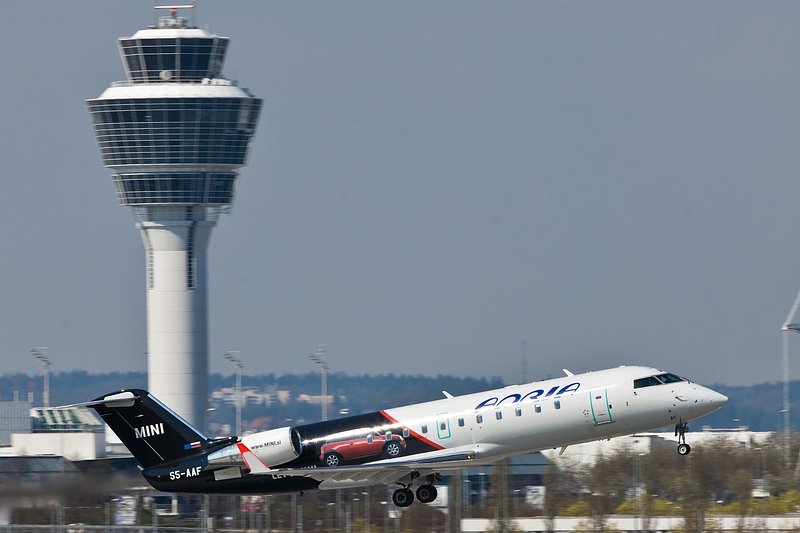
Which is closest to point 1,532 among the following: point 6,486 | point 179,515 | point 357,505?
point 6,486

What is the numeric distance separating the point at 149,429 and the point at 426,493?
8202 mm

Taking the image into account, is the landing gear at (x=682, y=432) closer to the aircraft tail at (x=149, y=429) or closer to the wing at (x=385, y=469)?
the wing at (x=385, y=469)

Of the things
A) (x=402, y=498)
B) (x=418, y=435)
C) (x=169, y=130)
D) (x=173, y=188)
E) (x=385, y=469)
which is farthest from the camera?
(x=169, y=130)

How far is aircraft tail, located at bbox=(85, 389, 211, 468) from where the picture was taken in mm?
44594

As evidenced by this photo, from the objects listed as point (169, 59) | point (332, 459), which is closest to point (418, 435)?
point (332, 459)

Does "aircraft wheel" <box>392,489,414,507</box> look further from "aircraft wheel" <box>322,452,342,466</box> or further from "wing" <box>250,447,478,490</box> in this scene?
"aircraft wheel" <box>322,452,342,466</box>

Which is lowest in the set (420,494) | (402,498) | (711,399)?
(402,498)

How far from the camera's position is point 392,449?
138ft

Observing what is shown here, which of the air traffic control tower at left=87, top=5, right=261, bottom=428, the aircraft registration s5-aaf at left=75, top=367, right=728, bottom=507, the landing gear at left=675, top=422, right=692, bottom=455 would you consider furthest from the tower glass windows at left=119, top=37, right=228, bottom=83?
the landing gear at left=675, top=422, right=692, bottom=455

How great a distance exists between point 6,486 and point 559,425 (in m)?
22.8

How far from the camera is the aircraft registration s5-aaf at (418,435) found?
134 feet

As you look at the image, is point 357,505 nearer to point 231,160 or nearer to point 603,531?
point 603,531

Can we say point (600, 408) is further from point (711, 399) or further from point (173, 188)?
point (173, 188)

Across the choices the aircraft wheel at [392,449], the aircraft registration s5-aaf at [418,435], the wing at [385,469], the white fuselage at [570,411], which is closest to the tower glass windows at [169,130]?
the aircraft registration s5-aaf at [418,435]
